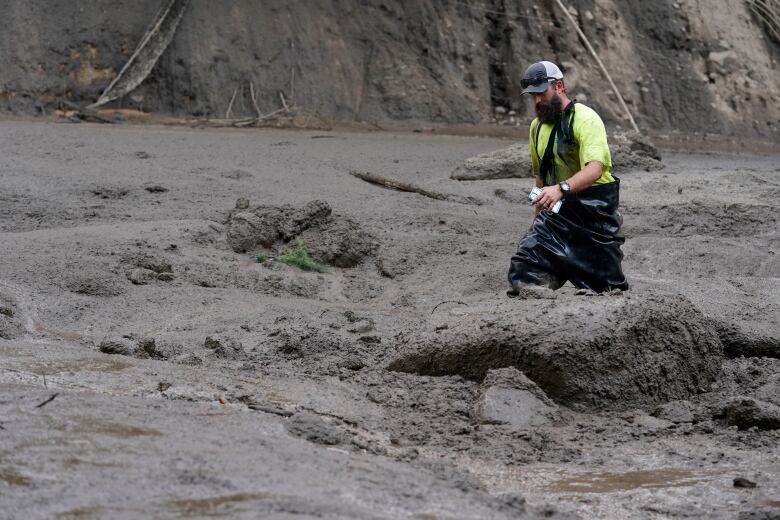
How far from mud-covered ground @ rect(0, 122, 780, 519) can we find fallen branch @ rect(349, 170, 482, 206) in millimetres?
41

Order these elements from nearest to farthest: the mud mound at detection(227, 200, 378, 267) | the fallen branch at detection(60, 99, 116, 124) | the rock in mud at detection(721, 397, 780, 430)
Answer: the rock in mud at detection(721, 397, 780, 430), the mud mound at detection(227, 200, 378, 267), the fallen branch at detection(60, 99, 116, 124)

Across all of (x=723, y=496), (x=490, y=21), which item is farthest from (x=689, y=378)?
(x=490, y=21)

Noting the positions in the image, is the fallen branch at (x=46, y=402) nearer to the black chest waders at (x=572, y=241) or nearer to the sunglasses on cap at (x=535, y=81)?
the black chest waders at (x=572, y=241)

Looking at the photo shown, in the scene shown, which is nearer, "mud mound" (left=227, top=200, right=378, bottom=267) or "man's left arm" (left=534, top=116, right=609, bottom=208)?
"man's left arm" (left=534, top=116, right=609, bottom=208)

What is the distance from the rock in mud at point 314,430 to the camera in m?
3.99

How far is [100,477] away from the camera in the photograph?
326 cm

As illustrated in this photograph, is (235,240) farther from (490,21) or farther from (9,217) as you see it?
(490,21)

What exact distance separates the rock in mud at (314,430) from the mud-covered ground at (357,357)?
1cm

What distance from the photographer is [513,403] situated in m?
4.65

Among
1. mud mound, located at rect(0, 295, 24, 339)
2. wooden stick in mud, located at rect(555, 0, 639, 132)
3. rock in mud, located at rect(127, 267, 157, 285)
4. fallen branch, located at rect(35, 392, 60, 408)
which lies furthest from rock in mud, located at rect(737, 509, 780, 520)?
wooden stick in mud, located at rect(555, 0, 639, 132)

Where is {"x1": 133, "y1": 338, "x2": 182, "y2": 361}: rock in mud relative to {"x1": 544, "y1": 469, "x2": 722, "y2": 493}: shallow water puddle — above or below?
below

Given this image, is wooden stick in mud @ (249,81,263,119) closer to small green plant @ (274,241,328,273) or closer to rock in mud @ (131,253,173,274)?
small green plant @ (274,241,328,273)

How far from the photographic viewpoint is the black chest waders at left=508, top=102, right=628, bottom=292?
19.7 feet

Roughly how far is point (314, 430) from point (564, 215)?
2.48m
